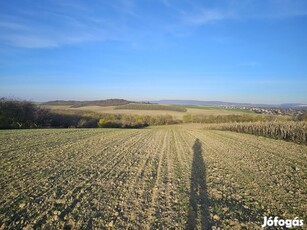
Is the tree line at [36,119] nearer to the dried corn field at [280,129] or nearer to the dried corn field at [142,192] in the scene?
the dried corn field at [142,192]

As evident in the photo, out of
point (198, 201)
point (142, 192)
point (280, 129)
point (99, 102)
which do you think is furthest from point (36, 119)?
point (99, 102)

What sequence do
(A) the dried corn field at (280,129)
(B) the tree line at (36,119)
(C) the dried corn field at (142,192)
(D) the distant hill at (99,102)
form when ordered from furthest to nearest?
(D) the distant hill at (99,102)
(B) the tree line at (36,119)
(A) the dried corn field at (280,129)
(C) the dried corn field at (142,192)

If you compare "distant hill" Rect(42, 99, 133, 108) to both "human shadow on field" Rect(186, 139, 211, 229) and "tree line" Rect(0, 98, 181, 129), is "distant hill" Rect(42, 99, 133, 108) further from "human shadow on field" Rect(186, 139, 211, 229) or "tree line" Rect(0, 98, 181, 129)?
"human shadow on field" Rect(186, 139, 211, 229)

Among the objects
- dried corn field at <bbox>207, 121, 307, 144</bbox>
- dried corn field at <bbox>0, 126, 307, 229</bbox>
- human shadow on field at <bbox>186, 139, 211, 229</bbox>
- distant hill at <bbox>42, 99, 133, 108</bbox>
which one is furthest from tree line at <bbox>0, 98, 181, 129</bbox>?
distant hill at <bbox>42, 99, 133, 108</bbox>

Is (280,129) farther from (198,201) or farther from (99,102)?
(99,102)

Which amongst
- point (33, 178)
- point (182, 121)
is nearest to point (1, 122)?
point (33, 178)

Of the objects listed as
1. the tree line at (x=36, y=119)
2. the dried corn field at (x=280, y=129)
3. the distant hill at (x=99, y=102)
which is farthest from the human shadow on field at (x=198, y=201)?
the distant hill at (x=99, y=102)

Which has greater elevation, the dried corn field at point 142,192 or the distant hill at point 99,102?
the distant hill at point 99,102

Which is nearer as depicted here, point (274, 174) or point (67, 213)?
point (67, 213)

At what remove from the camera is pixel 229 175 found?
394 inches

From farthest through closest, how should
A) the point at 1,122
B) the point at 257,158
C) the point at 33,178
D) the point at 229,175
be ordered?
the point at 1,122 < the point at 257,158 < the point at 229,175 < the point at 33,178

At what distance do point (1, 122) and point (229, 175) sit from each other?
36.2 metres

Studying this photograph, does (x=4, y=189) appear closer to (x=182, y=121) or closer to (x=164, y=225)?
(x=164, y=225)

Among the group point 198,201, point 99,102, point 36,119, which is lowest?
point 36,119
